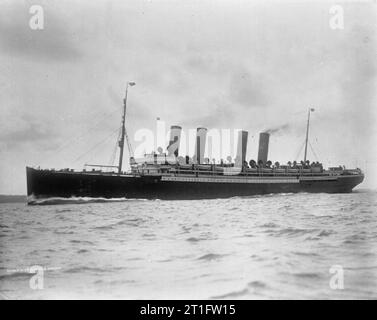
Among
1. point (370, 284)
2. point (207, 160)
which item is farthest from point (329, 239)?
point (207, 160)

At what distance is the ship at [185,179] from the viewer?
28.3 m

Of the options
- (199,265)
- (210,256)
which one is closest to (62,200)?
(210,256)

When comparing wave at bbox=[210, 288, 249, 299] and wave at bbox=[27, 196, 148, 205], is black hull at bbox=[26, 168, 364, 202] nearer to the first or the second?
wave at bbox=[27, 196, 148, 205]

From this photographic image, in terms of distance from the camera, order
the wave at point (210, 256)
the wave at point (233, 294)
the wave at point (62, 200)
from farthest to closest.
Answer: the wave at point (62, 200) → the wave at point (210, 256) → the wave at point (233, 294)

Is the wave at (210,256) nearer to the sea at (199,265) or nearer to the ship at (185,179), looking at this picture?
the sea at (199,265)

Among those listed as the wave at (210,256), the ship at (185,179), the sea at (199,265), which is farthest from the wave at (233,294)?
the ship at (185,179)

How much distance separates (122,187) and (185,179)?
730 centimetres

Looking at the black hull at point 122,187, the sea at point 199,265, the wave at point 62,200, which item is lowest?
the wave at point 62,200

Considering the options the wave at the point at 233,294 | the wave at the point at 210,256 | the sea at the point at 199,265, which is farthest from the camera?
the wave at the point at 210,256

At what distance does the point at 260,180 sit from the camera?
137 feet

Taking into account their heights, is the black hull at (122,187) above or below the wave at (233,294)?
below

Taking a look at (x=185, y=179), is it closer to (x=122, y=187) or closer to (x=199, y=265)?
(x=122, y=187)

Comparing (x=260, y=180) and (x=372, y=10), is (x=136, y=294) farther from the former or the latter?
(x=260, y=180)
